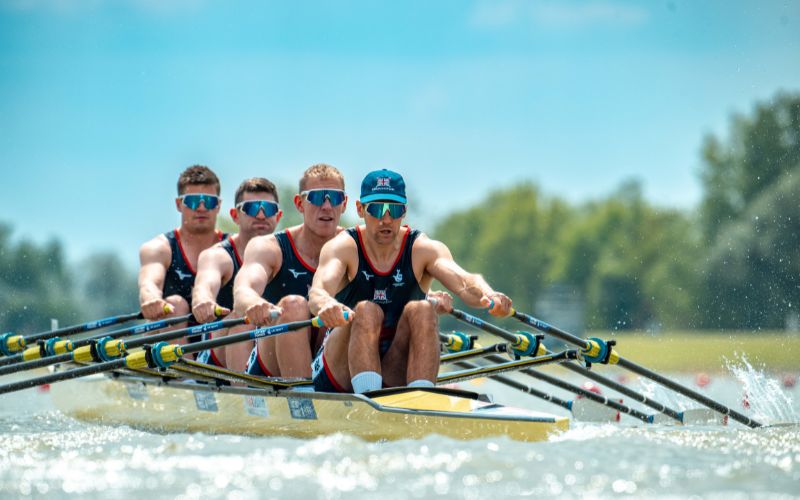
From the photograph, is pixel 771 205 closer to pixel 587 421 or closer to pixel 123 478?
pixel 587 421

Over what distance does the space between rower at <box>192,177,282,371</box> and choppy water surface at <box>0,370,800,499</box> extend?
1876mm

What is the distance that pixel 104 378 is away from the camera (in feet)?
30.9

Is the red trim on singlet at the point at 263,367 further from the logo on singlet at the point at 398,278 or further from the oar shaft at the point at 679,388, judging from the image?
the oar shaft at the point at 679,388

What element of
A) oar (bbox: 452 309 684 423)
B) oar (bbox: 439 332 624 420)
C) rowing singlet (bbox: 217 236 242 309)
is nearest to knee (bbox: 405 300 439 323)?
oar (bbox: 439 332 624 420)

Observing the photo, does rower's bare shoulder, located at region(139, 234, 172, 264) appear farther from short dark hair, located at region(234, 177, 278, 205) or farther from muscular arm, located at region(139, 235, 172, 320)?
short dark hair, located at region(234, 177, 278, 205)

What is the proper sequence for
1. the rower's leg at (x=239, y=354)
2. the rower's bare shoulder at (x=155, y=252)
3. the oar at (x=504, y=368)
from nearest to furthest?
the oar at (x=504, y=368) < the rower's leg at (x=239, y=354) < the rower's bare shoulder at (x=155, y=252)

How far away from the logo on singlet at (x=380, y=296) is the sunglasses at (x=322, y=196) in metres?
1.32

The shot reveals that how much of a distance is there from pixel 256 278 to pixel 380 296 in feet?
3.98

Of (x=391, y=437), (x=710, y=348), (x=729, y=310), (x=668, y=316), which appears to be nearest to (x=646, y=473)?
(x=391, y=437)

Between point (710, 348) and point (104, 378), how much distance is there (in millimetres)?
28943

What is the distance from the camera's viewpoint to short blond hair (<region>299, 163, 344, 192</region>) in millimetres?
7988

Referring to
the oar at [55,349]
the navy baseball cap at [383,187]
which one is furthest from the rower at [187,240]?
the navy baseball cap at [383,187]

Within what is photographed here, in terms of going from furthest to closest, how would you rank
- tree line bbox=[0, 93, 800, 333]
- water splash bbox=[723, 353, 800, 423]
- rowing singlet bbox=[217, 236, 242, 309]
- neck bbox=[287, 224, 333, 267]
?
tree line bbox=[0, 93, 800, 333]
rowing singlet bbox=[217, 236, 242, 309]
water splash bbox=[723, 353, 800, 423]
neck bbox=[287, 224, 333, 267]

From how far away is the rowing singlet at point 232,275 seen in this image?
8885 millimetres
